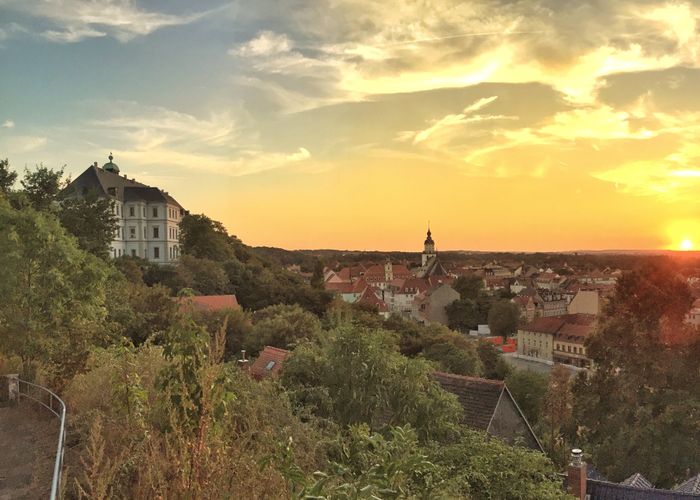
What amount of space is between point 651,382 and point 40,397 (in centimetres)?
2038

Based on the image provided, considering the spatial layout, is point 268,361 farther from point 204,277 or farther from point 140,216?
point 140,216

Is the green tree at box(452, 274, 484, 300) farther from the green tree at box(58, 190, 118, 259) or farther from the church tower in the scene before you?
the green tree at box(58, 190, 118, 259)

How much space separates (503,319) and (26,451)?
243 feet

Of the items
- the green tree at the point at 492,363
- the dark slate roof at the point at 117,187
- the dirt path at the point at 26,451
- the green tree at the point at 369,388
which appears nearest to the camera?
the dirt path at the point at 26,451

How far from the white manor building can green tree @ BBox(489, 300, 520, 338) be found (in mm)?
45424

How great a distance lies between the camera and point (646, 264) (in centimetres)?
2298

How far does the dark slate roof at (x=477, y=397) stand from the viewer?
1507 cm

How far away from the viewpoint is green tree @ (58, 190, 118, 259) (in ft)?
98.3

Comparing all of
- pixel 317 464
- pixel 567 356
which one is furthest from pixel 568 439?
pixel 567 356

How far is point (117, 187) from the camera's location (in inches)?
1886

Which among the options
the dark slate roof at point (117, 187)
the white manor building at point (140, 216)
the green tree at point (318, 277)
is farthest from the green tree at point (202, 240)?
the green tree at point (318, 277)

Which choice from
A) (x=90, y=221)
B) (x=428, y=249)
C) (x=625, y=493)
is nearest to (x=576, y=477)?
(x=625, y=493)

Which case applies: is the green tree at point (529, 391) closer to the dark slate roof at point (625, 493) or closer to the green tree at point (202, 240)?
the dark slate roof at point (625, 493)

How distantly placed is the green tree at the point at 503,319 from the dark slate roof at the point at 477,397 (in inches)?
2439
